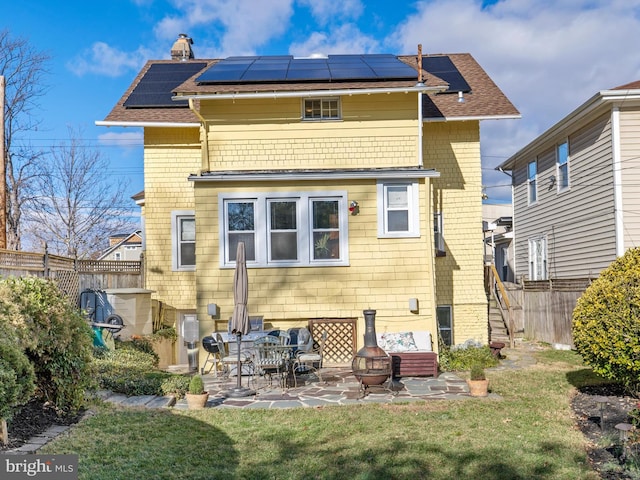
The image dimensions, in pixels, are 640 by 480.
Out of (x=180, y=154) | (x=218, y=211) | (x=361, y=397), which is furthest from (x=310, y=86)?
(x=361, y=397)

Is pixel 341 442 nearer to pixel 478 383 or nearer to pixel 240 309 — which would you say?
pixel 478 383

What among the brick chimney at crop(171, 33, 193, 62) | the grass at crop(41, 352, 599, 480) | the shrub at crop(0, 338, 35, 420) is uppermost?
the brick chimney at crop(171, 33, 193, 62)

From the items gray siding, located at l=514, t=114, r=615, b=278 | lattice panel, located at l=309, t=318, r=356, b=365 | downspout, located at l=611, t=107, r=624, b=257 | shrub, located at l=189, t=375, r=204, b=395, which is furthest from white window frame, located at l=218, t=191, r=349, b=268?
gray siding, located at l=514, t=114, r=615, b=278

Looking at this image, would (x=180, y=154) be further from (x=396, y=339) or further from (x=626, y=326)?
(x=626, y=326)

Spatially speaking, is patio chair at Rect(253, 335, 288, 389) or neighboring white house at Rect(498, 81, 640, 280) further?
neighboring white house at Rect(498, 81, 640, 280)

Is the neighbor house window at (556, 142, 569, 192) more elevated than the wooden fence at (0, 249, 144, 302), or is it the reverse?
the neighbor house window at (556, 142, 569, 192)

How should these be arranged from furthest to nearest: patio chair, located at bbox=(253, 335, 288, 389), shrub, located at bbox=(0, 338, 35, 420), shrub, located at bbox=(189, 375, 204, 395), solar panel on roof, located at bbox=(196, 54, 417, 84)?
solar panel on roof, located at bbox=(196, 54, 417, 84)
patio chair, located at bbox=(253, 335, 288, 389)
shrub, located at bbox=(189, 375, 204, 395)
shrub, located at bbox=(0, 338, 35, 420)

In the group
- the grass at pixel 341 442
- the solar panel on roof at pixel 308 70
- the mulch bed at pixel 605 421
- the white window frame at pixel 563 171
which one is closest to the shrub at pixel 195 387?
the grass at pixel 341 442

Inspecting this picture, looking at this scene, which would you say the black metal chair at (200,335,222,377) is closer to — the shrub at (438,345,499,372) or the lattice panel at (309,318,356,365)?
the lattice panel at (309,318,356,365)

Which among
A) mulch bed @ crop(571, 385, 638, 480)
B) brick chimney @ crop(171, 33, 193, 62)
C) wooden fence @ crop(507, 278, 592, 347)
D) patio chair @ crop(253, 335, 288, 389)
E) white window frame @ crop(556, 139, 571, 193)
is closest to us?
mulch bed @ crop(571, 385, 638, 480)

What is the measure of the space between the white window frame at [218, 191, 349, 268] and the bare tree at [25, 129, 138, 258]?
17.1 m

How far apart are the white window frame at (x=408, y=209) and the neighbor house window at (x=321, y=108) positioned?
219 cm

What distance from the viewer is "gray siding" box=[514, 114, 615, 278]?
45.0 feet

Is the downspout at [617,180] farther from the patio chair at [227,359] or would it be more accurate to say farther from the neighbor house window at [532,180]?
the patio chair at [227,359]
